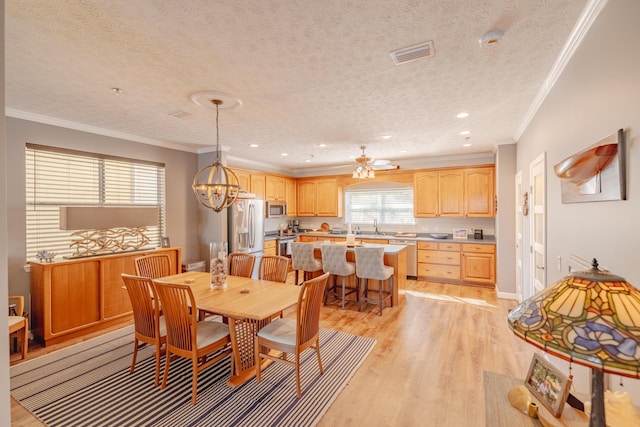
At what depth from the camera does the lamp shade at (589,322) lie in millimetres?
679

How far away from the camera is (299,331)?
7.77 ft

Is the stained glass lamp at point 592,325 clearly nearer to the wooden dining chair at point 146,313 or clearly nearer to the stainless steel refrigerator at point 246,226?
the wooden dining chair at point 146,313

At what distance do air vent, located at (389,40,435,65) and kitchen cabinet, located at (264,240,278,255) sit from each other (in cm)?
498

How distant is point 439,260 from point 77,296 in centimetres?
594

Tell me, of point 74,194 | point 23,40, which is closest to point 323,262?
point 74,194

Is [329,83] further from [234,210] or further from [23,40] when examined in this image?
[234,210]

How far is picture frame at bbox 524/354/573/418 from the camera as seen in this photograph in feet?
3.53

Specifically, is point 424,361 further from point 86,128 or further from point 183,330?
point 86,128

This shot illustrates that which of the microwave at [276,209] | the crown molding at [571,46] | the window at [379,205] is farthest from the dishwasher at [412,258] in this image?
the crown molding at [571,46]

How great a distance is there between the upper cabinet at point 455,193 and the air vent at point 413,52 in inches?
176

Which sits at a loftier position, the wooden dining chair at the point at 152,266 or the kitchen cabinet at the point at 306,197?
the kitchen cabinet at the point at 306,197

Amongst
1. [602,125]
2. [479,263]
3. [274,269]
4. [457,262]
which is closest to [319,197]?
[457,262]

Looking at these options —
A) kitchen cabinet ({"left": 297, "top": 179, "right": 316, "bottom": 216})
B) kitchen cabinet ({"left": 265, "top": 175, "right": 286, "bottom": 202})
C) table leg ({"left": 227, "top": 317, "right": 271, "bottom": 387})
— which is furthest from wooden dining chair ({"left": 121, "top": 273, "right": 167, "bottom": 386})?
kitchen cabinet ({"left": 297, "top": 179, "right": 316, "bottom": 216})

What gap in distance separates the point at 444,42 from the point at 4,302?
2760 millimetres
